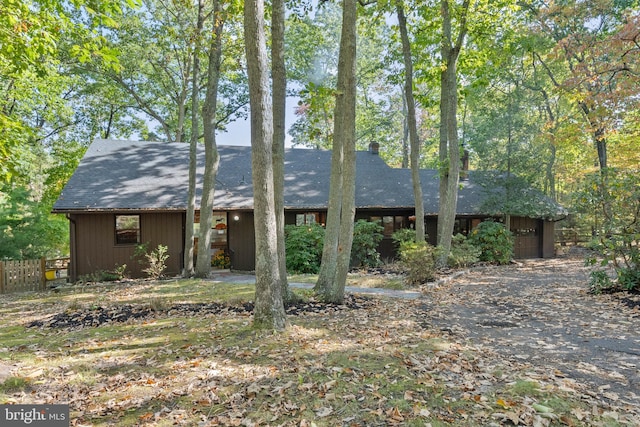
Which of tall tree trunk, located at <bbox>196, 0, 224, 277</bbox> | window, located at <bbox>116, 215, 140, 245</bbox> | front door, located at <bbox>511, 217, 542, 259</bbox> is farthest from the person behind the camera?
front door, located at <bbox>511, 217, 542, 259</bbox>

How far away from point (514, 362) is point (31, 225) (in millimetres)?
15823

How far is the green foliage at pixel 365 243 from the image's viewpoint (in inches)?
543

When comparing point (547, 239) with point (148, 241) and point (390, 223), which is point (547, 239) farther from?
point (148, 241)

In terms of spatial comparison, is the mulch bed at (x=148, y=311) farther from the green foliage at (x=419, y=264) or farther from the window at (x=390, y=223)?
the window at (x=390, y=223)

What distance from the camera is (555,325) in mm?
6125

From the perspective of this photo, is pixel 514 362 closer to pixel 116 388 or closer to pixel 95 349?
pixel 116 388

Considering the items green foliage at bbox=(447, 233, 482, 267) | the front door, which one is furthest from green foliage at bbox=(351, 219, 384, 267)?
the front door

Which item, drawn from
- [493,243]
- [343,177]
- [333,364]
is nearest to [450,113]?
[493,243]

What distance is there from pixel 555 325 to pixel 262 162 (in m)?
5.54

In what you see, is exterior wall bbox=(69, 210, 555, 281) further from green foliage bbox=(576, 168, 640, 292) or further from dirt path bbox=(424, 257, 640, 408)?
green foliage bbox=(576, 168, 640, 292)

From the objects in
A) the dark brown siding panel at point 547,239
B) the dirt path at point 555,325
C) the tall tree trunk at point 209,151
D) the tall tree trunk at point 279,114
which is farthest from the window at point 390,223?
the tall tree trunk at point 279,114

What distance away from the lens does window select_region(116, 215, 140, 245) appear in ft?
41.5

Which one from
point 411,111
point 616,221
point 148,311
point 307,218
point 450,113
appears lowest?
point 148,311

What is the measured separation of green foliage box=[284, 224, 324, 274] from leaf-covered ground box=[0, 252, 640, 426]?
5.14 metres
